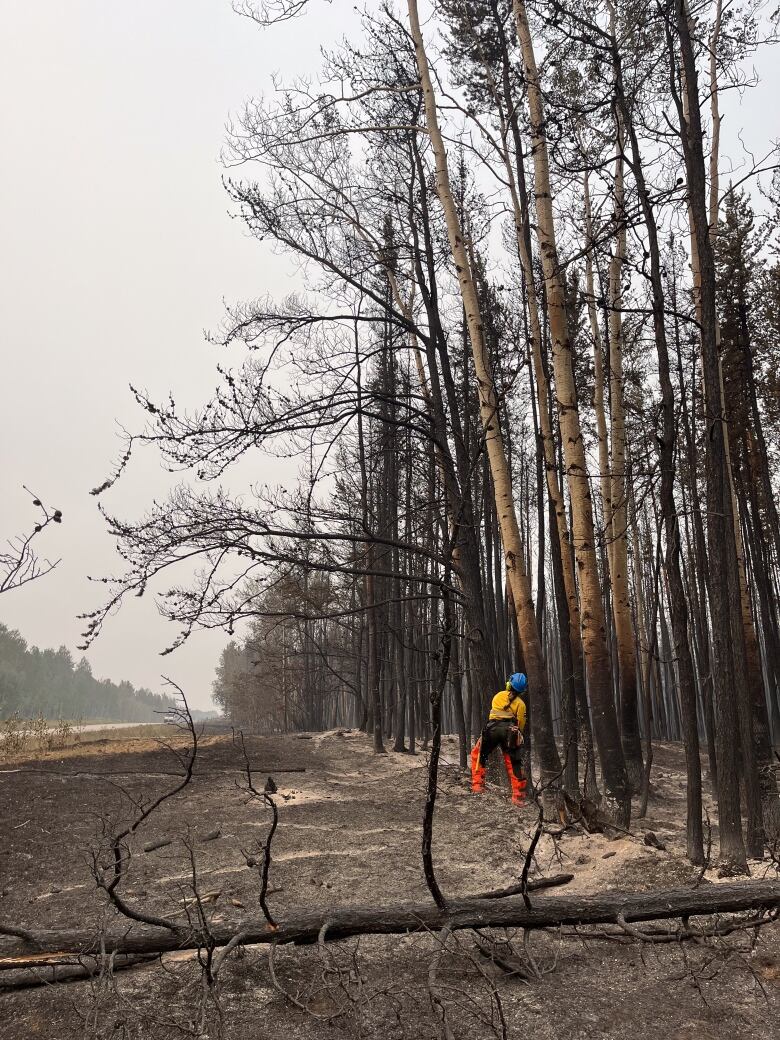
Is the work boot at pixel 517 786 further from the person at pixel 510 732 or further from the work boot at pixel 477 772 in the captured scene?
the work boot at pixel 477 772

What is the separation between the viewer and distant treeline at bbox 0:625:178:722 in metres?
65.3

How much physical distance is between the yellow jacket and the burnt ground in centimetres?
106

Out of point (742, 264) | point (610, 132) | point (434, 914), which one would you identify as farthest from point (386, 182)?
point (434, 914)

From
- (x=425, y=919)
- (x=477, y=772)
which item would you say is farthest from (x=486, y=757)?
(x=425, y=919)

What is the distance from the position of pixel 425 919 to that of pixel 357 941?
381 mm

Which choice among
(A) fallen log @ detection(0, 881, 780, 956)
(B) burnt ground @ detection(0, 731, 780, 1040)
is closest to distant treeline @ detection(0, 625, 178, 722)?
(B) burnt ground @ detection(0, 731, 780, 1040)

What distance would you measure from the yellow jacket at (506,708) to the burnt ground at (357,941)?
1058mm

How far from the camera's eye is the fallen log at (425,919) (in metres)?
3.46

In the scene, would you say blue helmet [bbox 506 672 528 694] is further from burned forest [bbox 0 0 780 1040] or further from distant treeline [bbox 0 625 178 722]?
distant treeline [bbox 0 625 178 722]

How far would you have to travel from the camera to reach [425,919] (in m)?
3.57

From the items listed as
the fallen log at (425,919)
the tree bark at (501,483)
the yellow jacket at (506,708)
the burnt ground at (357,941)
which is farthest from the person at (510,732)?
the fallen log at (425,919)

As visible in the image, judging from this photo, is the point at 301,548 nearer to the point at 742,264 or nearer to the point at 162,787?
the point at 162,787

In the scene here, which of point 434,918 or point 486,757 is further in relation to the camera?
point 486,757

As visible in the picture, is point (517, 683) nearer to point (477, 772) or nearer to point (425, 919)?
point (477, 772)
